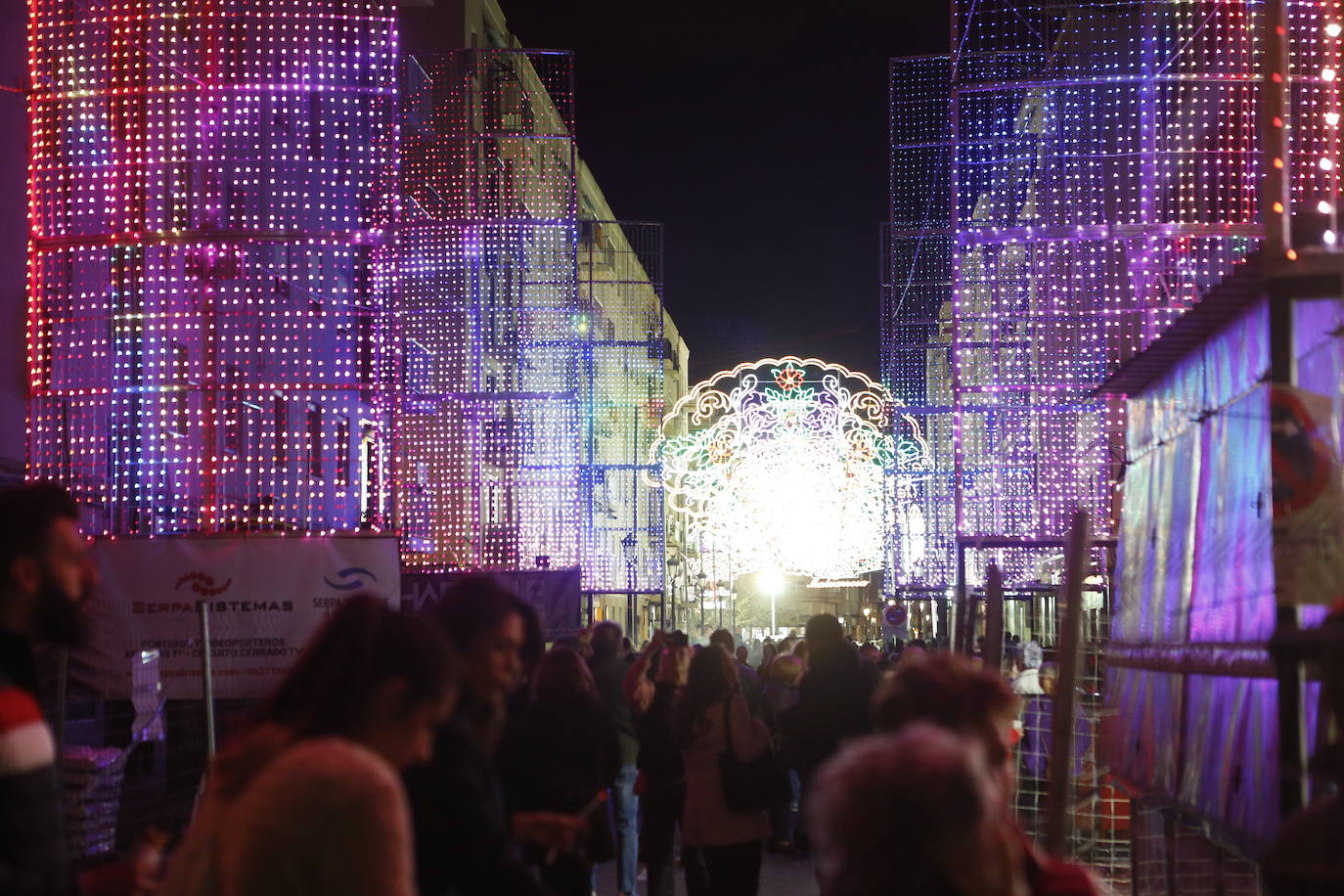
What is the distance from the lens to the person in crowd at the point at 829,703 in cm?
938

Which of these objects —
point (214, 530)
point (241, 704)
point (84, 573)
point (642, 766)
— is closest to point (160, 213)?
point (214, 530)

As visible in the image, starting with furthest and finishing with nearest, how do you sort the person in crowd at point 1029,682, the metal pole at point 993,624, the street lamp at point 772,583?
1. the street lamp at point 772,583
2. the person in crowd at point 1029,682
3. the metal pole at point 993,624

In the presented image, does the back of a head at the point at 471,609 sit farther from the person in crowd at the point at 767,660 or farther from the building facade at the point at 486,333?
the building facade at the point at 486,333

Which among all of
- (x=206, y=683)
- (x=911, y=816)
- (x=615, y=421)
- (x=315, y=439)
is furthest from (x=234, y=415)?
(x=615, y=421)

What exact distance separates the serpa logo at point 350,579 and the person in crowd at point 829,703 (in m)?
2.95

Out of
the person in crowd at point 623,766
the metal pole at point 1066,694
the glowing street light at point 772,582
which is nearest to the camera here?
the metal pole at point 1066,694

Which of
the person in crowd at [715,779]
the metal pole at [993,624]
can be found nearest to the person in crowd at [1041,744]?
the metal pole at [993,624]

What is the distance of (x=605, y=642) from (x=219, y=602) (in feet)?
9.45

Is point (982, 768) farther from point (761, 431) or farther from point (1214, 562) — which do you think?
point (761, 431)

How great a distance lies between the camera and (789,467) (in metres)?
22.2

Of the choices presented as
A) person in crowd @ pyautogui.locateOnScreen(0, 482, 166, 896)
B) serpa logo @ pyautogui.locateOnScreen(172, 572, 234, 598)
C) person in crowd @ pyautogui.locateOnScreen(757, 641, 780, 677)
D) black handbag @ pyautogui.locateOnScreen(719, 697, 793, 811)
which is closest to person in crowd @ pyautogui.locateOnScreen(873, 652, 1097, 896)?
person in crowd @ pyautogui.locateOnScreen(0, 482, 166, 896)

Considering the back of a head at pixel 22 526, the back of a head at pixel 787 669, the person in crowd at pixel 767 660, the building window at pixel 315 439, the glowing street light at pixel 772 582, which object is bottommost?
the glowing street light at pixel 772 582

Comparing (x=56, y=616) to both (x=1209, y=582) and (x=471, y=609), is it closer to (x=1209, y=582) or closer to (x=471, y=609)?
(x=471, y=609)

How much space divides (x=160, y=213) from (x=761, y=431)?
32.9ft
